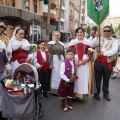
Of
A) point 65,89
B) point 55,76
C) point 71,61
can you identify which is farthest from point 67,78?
point 55,76

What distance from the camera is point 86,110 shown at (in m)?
4.96

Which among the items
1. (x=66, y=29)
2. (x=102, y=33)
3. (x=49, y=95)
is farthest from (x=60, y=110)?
(x=66, y=29)

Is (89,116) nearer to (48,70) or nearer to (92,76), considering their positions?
(92,76)

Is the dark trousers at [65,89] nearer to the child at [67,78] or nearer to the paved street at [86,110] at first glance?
the child at [67,78]

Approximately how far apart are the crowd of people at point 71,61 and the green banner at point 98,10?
335 millimetres

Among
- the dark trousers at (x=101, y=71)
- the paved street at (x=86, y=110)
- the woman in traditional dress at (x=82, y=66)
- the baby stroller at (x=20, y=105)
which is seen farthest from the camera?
the dark trousers at (x=101, y=71)

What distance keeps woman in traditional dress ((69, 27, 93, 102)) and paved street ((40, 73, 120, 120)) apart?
1.21 ft

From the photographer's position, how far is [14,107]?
10.9ft

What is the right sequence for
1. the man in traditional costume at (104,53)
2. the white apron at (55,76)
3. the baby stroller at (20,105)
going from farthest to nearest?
the white apron at (55,76) → the man in traditional costume at (104,53) → the baby stroller at (20,105)

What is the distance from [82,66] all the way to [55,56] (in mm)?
957

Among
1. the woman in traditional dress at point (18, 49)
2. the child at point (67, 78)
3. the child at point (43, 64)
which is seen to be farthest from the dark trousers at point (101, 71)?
the woman in traditional dress at point (18, 49)

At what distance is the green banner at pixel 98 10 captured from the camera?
5469mm

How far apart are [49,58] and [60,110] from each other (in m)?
1.52

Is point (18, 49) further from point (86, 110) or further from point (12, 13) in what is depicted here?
point (12, 13)
